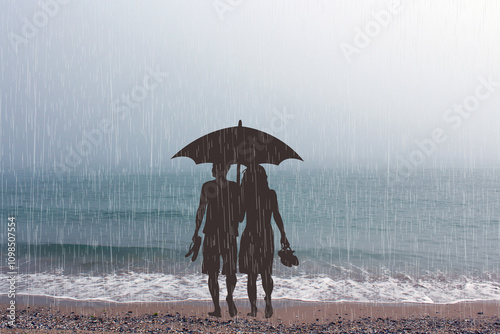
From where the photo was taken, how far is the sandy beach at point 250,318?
8070 mm

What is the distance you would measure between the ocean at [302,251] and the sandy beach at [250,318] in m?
0.61

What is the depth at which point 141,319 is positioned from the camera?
859 centimetres

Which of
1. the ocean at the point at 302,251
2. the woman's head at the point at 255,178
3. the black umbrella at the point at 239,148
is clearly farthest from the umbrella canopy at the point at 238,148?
the ocean at the point at 302,251

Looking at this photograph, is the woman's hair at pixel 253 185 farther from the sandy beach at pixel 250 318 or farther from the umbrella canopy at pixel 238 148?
the sandy beach at pixel 250 318

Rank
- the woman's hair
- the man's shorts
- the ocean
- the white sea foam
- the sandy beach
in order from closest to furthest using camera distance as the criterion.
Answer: the woman's hair → the man's shorts → the sandy beach → the white sea foam → the ocean

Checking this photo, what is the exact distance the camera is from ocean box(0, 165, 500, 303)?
11094 millimetres

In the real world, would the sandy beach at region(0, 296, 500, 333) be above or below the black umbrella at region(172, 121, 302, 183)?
below

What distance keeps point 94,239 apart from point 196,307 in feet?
50.7

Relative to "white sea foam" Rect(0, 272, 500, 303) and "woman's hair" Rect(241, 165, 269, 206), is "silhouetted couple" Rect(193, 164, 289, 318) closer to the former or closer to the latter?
"woman's hair" Rect(241, 165, 269, 206)

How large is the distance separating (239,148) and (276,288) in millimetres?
7806

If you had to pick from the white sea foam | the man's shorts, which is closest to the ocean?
the white sea foam

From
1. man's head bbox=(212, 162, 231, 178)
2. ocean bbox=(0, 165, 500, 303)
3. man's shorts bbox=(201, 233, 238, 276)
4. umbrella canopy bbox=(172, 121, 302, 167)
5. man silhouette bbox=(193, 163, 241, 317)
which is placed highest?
umbrella canopy bbox=(172, 121, 302, 167)

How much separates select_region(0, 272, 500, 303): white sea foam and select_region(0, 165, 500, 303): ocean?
0.12 feet

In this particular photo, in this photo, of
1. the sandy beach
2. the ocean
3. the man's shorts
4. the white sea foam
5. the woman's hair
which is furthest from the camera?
the ocean
